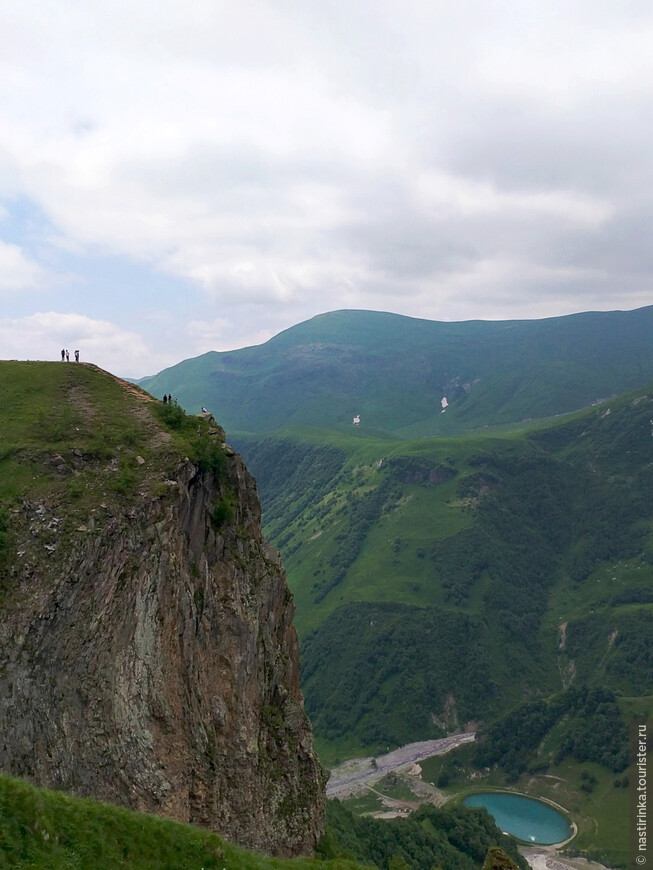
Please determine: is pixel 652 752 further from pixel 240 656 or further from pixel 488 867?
pixel 240 656

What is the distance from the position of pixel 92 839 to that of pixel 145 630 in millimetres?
12842

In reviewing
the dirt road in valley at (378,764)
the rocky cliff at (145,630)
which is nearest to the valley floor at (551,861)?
the dirt road in valley at (378,764)

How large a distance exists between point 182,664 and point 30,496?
14356mm

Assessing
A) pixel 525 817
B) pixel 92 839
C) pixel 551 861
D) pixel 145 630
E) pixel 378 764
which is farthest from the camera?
pixel 378 764

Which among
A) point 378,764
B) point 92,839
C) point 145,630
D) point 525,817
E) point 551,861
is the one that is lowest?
point 378,764

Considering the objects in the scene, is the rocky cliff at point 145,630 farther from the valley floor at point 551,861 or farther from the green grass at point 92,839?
the valley floor at point 551,861

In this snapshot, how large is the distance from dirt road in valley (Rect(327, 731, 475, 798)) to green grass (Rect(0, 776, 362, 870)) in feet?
461

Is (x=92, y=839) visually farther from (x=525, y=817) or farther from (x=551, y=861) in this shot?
(x=525, y=817)

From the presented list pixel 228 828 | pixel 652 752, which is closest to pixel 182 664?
pixel 228 828

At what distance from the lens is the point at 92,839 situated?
26672 mm

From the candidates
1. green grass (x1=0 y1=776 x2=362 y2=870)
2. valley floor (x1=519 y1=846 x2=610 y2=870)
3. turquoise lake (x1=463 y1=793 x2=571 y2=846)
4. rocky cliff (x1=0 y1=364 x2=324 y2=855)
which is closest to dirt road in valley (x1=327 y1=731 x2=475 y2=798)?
turquoise lake (x1=463 y1=793 x2=571 y2=846)

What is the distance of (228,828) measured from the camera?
41.2 m

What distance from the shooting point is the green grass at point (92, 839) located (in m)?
24.0

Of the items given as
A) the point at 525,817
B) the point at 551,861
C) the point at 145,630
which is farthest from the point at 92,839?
the point at 525,817
